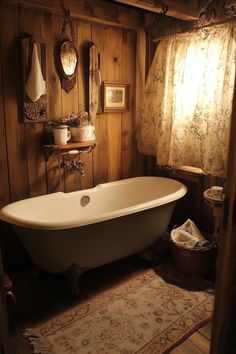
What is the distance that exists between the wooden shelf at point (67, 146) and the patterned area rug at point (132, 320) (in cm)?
127

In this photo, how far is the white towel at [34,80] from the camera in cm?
245

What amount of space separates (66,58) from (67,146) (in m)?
0.78

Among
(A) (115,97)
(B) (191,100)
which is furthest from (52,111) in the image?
(B) (191,100)

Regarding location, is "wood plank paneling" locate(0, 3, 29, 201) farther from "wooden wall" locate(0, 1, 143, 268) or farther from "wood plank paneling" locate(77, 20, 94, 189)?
"wood plank paneling" locate(77, 20, 94, 189)

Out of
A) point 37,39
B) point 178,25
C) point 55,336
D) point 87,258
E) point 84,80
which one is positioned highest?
point 178,25

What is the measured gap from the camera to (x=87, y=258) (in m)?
2.33

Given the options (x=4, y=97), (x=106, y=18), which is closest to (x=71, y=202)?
(x=4, y=97)

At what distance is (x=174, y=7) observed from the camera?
2465 mm

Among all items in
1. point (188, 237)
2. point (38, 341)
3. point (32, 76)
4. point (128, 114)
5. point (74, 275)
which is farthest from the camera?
point (128, 114)

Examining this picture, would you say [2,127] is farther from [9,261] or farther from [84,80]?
[9,261]

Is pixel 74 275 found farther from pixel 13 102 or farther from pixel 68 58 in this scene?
pixel 68 58

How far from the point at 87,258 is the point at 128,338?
2.11ft

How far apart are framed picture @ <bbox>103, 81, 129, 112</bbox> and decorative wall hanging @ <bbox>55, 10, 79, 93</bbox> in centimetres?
41

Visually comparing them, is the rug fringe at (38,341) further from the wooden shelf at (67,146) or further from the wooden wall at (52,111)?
the wooden shelf at (67,146)
